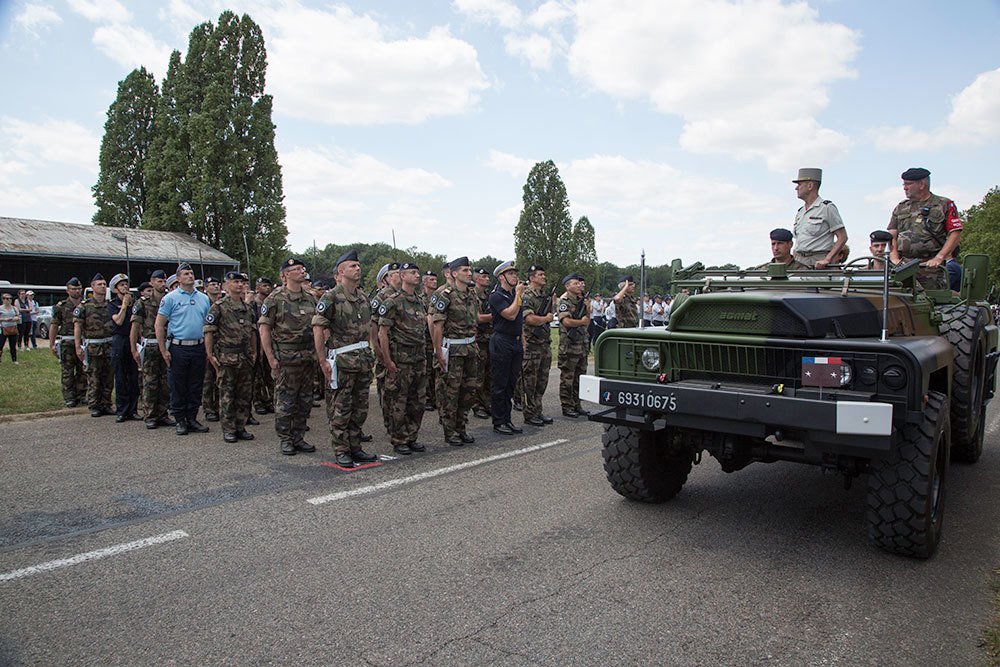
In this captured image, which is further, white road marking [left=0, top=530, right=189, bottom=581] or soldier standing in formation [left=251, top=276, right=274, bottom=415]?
soldier standing in formation [left=251, top=276, right=274, bottom=415]

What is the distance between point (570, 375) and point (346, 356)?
11.8 ft

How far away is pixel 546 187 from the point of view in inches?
2876

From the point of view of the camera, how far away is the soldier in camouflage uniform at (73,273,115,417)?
8711 mm

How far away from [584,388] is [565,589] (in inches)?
54.8

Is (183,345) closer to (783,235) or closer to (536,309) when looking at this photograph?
(536,309)

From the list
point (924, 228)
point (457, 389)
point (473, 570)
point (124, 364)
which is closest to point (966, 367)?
point (924, 228)

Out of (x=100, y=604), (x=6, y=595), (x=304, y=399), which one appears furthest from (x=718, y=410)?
(x=304, y=399)

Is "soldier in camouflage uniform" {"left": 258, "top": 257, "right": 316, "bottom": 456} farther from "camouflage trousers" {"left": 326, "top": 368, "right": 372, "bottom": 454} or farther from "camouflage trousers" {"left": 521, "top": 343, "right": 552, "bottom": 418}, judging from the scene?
"camouflage trousers" {"left": 521, "top": 343, "right": 552, "bottom": 418}

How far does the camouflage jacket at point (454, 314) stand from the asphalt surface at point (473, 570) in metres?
1.72

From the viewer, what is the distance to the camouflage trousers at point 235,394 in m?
7.31

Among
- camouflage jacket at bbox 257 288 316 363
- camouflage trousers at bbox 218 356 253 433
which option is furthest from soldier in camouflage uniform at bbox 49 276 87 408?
camouflage jacket at bbox 257 288 316 363

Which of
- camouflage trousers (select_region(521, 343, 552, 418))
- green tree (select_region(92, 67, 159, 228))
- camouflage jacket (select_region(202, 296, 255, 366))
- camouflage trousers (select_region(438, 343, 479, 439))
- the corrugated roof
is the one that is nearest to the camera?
camouflage trousers (select_region(438, 343, 479, 439))

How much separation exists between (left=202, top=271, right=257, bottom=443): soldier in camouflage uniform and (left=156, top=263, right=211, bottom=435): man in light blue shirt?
18 centimetres

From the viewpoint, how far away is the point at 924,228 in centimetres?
635
